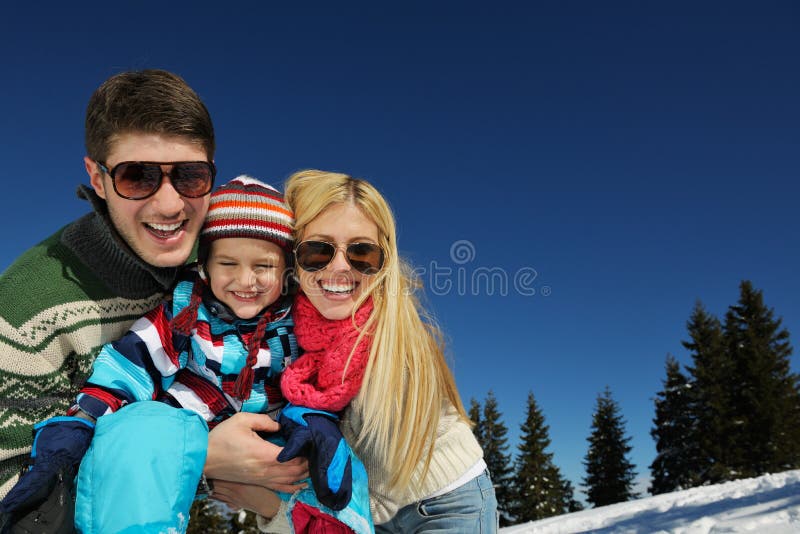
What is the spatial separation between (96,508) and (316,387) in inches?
49.5

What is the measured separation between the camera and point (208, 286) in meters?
3.61

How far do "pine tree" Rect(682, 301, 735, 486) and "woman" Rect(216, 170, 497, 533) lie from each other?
30.8 m

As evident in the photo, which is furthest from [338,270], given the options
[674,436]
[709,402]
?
[674,436]

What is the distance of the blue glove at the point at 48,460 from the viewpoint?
2270mm

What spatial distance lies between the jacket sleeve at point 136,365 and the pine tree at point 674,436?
113ft

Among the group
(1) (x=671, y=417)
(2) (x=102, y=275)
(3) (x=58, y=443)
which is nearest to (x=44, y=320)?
(2) (x=102, y=275)

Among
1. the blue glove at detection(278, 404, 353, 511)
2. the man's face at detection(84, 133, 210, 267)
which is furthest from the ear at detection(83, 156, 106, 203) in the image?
the blue glove at detection(278, 404, 353, 511)

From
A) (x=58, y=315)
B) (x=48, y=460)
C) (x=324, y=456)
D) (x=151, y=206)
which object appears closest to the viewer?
(x=48, y=460)

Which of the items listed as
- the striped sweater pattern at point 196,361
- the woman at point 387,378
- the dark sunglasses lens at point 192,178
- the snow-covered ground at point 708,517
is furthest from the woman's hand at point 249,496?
the snow-covered ground at point 708,517

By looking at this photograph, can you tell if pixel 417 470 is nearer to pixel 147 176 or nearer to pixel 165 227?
pixel 165 227

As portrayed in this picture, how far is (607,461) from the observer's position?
3581 centimetres

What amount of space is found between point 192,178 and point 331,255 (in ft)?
3.11

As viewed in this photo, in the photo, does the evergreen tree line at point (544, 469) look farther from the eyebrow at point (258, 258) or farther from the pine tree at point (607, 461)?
the eyebrow at point (258, 258)

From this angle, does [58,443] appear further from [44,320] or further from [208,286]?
[208,286]
